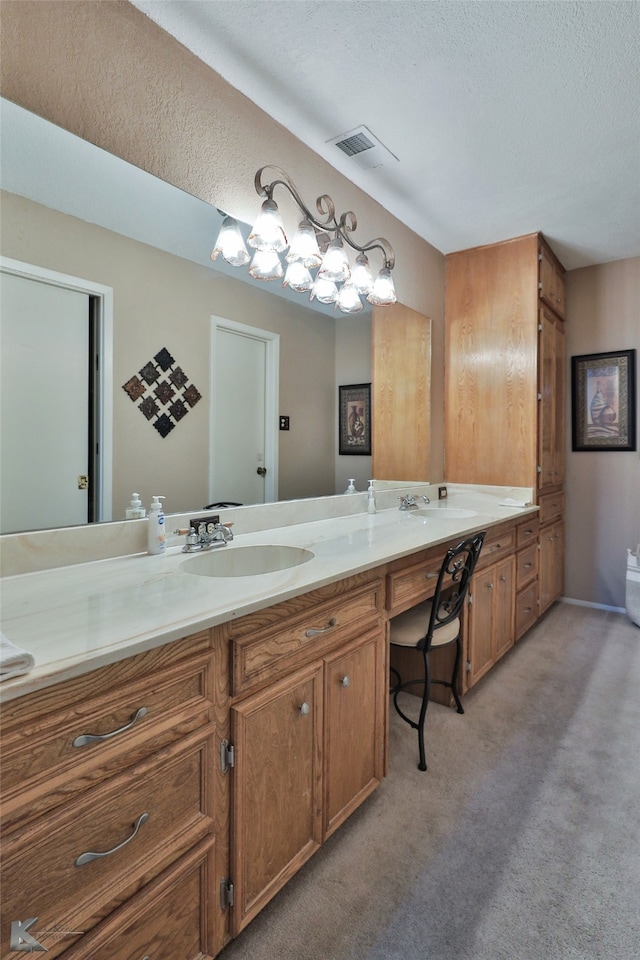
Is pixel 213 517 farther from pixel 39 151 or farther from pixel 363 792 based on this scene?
pixel 39 151

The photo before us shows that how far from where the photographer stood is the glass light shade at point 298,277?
1913mm

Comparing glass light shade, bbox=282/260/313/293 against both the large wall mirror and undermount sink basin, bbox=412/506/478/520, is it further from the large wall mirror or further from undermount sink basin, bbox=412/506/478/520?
undermount sink basin, bbox=412/506/478/520

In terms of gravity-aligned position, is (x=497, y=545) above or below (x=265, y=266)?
below

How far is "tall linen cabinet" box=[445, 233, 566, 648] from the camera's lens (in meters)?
2.95

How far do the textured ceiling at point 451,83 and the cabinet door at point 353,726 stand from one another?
75.7 inches

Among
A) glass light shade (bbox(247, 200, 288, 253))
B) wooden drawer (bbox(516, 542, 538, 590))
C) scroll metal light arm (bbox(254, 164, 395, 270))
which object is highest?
scroll metal light arm (bbox(254, 164, 395, 270))

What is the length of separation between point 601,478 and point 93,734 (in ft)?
12.3

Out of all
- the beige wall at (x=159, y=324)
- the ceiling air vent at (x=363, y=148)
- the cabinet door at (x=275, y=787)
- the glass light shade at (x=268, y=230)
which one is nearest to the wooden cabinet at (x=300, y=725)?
the cabinet door at (x=275, y=787)

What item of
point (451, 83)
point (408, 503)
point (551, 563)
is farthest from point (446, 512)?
point (451, 83)

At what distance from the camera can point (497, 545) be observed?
95.3 inches

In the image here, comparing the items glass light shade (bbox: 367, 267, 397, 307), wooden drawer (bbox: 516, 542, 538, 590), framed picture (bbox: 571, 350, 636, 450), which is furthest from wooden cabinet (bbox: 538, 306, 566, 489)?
glass light shade (bbox: 367, 267, 397, 307)

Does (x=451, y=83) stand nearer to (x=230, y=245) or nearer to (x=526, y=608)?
(x=230, y=245)

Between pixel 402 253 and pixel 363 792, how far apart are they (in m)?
2.69

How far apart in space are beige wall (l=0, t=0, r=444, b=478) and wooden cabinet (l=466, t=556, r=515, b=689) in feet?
6.30
